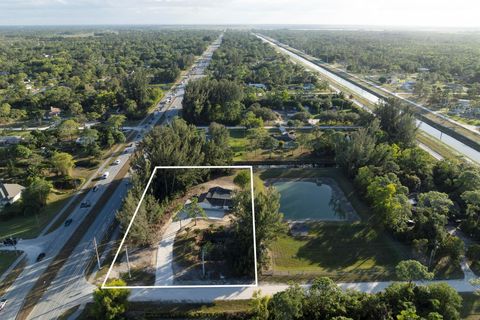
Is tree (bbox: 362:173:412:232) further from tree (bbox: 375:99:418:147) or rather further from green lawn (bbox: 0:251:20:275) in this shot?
green lawn (bbox: 0:251:20:275)

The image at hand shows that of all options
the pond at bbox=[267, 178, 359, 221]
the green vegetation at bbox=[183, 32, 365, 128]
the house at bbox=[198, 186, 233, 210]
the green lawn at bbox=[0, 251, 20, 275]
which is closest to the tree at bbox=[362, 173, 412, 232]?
the pond at bbox=[267, 178, 359, 221]

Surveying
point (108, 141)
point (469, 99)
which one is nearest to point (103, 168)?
point (108, 141)

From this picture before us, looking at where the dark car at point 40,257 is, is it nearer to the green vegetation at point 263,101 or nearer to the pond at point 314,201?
the pond at point 314,201

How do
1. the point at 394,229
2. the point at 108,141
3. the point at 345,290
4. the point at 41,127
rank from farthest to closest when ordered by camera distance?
1. the point at 41,127
2. the point at 108,141
3. the point at 394,229
4. the point at 345,290

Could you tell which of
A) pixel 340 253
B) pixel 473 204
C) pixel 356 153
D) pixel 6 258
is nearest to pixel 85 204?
pixel 6 258

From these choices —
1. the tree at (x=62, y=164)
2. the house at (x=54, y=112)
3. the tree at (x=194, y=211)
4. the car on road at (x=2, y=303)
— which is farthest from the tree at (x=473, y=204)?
the house at (x=54, y=112)

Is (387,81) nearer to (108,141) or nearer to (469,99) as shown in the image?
(469,99)
